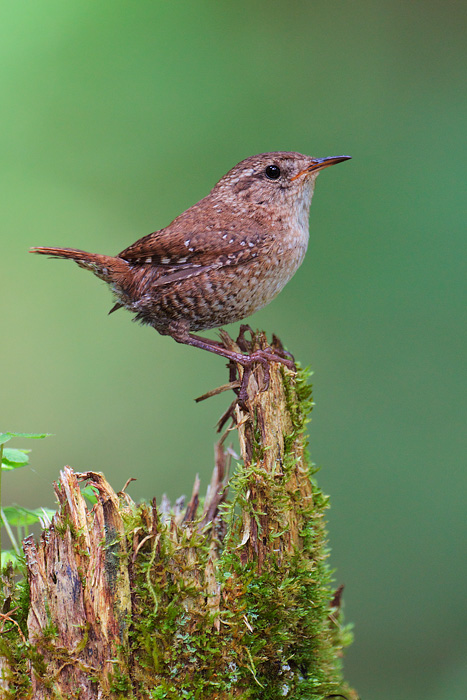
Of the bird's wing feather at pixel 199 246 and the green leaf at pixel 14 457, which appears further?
the bird's wing feather at pixel 199 246

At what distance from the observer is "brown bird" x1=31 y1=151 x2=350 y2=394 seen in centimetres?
246

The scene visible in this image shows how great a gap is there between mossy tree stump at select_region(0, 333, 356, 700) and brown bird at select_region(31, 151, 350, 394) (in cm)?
58

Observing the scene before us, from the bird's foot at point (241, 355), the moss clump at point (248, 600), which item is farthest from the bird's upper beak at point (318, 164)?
the moss clump at point (248, 600)

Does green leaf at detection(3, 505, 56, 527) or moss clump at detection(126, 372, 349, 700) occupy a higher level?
green leaf at detection(3, 505, 56, 527)

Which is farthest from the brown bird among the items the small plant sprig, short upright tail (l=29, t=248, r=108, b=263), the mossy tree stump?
the small plant sprig

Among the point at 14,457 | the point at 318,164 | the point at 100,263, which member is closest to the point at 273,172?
the point at 318,164

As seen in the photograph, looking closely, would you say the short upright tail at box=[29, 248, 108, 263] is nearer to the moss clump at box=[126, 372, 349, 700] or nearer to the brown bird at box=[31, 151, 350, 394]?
the brown bird at box=[31, 151, 350, 394]

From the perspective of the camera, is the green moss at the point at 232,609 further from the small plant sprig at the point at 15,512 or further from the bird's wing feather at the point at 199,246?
the bird's wing feather at the point at 199,246

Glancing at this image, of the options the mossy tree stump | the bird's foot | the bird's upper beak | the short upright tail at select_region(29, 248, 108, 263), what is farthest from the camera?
the bird's upper beak

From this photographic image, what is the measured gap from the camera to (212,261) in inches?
97.3

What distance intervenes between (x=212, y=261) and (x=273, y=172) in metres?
0.52

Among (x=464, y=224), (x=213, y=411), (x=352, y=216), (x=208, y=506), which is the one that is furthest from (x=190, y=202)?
(x=208, y=506)

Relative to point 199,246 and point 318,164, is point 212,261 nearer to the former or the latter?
point 199,246

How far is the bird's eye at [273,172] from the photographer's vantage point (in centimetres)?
268
